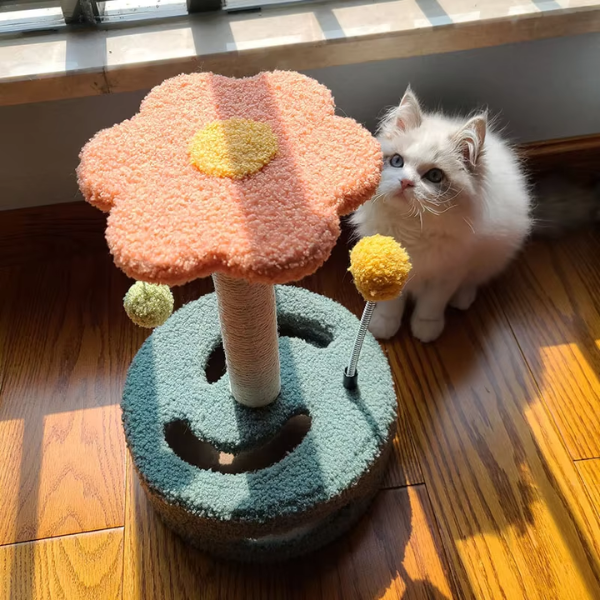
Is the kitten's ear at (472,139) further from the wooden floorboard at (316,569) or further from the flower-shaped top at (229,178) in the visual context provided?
the wooden floorboard at (316,569)

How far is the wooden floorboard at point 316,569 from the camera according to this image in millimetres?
901

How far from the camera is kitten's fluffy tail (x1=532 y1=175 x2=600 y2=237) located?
1270 millimetres

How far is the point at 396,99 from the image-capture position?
1.22 meters

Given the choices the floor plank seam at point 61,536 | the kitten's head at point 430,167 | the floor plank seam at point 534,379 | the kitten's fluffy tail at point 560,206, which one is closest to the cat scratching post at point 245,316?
the floor plank seam at point 61,536

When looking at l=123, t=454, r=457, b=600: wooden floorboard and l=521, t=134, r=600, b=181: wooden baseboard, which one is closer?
l=123, t=454, r=457, b=600: wooden floorboard

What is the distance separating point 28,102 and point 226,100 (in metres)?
0.49

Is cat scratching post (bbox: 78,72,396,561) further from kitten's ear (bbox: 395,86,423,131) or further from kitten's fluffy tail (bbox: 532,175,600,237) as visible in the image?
kitten's fluffy tail (bbox: 532,175,600,237)

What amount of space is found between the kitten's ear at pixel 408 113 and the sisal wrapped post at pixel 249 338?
1.28ft

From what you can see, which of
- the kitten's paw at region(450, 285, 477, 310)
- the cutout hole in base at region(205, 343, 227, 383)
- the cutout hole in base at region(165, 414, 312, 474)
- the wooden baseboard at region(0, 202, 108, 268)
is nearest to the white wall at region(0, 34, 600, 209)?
the wooden baseboard at region(0, 202, 108, 268)

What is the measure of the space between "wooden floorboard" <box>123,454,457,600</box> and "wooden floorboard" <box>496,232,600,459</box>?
336 mm

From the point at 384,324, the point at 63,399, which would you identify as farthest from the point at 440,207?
the point at 63,399

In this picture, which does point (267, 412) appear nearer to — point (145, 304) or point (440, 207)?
point (145, 304)

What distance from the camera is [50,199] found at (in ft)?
4.09

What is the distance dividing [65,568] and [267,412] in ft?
1.31
